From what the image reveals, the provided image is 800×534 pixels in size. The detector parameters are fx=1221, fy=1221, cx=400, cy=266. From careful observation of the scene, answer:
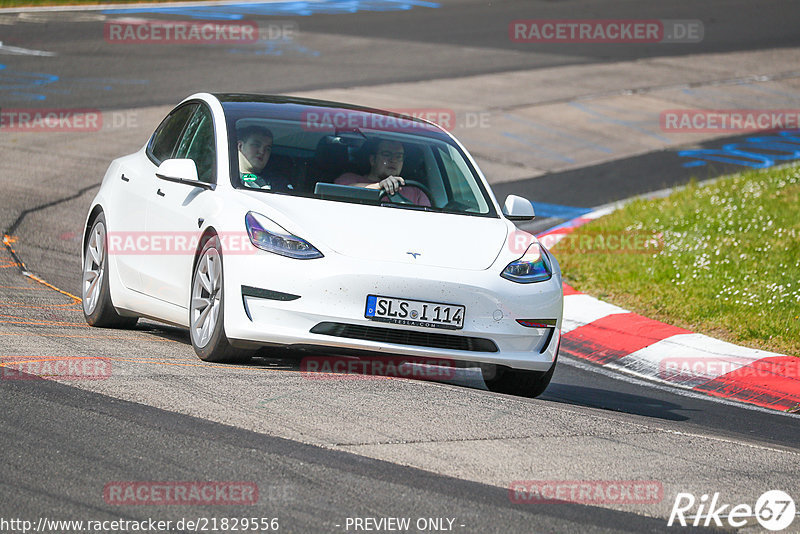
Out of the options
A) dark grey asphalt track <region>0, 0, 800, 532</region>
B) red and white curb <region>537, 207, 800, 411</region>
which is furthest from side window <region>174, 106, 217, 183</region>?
red and white curb <region>537, 207, 800, 411</region>

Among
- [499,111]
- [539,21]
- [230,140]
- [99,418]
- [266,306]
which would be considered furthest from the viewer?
[539,21]

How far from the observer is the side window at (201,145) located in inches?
289

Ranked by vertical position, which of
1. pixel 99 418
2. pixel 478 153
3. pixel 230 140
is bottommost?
pixel 478 153

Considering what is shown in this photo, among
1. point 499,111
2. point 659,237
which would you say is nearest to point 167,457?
point 659,237

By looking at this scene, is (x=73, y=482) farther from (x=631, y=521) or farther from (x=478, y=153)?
(x=478, y=153)

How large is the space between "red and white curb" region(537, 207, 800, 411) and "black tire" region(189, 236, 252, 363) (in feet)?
11.0

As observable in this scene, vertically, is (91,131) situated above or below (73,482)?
below

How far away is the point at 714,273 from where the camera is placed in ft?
35.9

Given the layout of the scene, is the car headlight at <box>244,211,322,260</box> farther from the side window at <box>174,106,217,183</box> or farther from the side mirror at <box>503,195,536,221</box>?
the side mirror at <box>503,195,536,221</box>

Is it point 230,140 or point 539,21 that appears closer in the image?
point 230,140

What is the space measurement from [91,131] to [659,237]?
786 cm

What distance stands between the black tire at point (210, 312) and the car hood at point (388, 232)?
0.39 metres

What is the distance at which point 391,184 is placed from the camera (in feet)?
24.4

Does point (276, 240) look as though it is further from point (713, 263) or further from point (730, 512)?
point (713, 263)
